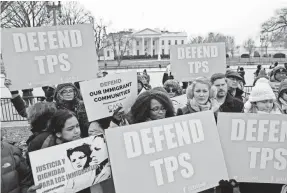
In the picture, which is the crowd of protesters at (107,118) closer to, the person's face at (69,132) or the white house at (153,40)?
the person's face at (69,132)

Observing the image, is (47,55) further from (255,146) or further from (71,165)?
(255,146)

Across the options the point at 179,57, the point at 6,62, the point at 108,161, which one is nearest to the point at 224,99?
the point at 179,57

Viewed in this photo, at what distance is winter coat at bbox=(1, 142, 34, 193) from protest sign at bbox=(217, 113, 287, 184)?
1749mm

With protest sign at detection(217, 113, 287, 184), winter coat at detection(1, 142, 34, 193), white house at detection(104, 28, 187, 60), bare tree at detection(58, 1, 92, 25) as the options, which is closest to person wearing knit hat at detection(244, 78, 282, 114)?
protest sign at detection(217, 113, 287, 184)

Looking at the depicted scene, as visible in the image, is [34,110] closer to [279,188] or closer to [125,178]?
[125,178]

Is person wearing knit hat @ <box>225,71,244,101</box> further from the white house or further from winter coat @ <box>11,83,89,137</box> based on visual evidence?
the white house

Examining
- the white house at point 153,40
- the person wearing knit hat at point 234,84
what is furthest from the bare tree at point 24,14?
the white house at point 153,40

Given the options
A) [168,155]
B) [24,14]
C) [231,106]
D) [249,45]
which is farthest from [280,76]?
[249,45]

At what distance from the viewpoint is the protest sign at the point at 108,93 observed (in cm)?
350

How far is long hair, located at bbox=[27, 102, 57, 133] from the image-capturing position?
2951 millimetres

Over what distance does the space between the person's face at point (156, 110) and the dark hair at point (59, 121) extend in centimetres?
79

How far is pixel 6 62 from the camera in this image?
128 inches

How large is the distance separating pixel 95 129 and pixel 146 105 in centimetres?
79

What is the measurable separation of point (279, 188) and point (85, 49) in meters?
2.63
